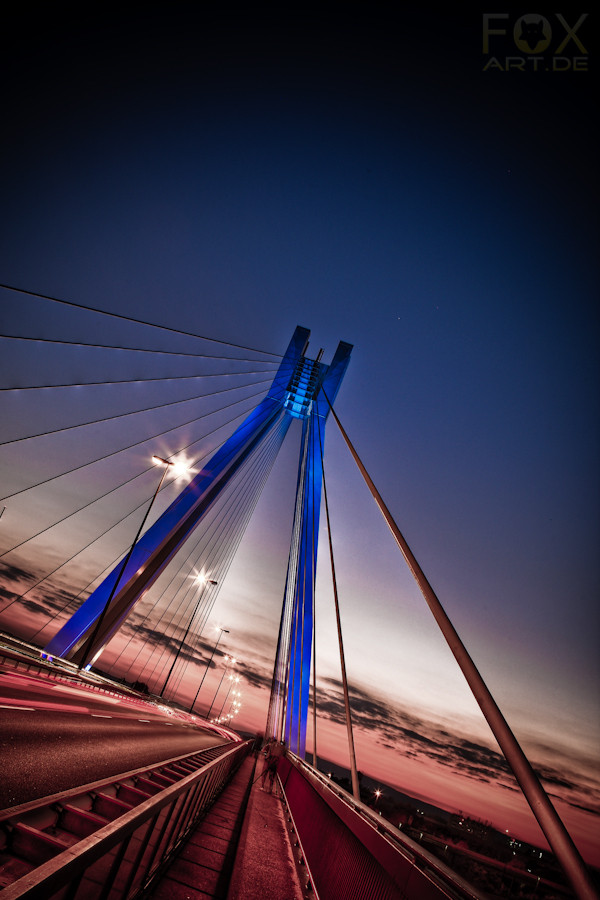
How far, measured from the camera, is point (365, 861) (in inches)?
110

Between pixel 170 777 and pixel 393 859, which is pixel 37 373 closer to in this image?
pixel 170 777

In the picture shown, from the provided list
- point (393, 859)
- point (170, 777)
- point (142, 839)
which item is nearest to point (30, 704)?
point (170, 777)

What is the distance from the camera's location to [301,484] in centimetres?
1922

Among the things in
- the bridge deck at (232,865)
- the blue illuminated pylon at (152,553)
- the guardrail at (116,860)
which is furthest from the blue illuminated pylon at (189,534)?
the guardrail at (116,860)

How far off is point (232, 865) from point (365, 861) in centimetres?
258

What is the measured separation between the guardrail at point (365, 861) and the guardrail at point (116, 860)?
1.25 metres

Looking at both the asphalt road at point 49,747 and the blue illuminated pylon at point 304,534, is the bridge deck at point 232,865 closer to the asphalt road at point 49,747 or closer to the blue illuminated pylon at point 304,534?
the asphalt road at point 49,747

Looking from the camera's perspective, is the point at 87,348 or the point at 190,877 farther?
the point at 87,348

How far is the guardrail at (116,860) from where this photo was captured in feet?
3.76

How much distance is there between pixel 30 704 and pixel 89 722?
1972mm

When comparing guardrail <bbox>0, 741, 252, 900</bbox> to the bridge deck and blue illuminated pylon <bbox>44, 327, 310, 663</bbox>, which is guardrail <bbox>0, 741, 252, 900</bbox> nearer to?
the bridge deck

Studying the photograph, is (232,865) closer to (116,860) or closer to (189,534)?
(116,860)

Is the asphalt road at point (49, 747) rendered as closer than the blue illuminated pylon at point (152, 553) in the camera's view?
Yes

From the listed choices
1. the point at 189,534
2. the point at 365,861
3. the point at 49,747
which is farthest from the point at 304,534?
the point at 365,861
